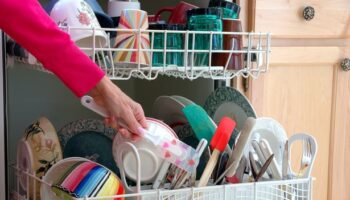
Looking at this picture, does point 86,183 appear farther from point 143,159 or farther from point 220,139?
point 220,139

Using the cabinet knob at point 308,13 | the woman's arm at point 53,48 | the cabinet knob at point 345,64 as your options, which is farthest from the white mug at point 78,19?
the cabinet knob at point 345,64

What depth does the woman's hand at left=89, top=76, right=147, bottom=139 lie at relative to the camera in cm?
91

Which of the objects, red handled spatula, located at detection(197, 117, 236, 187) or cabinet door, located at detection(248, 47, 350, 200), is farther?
cabinet door, located at detection(248, 47, 350, 200)

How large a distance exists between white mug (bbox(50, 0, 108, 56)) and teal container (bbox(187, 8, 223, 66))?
194mm

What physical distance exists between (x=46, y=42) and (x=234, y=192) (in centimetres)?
46

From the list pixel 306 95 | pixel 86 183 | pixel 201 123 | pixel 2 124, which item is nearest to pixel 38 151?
pixel 2 124

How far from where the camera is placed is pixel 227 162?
1.09 m

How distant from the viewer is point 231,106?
4.27 ft

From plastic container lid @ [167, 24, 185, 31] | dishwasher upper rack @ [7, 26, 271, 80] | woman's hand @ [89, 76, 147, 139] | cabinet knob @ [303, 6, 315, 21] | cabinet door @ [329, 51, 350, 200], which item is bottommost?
cabinet door @ [329, 51, 350, 200]

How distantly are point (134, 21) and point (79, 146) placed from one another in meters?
0.36

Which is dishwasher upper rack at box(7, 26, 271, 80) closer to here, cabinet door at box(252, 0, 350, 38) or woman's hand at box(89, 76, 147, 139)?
woman's hand at box(89, 76, 147, 139)

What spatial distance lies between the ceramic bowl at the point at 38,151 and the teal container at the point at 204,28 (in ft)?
1.11

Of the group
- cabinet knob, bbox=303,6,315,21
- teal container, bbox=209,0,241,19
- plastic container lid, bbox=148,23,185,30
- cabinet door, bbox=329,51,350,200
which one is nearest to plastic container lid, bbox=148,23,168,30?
plastic container lid, bbox=148,23,185,30

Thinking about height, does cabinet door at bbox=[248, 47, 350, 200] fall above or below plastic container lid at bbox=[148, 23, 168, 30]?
below
